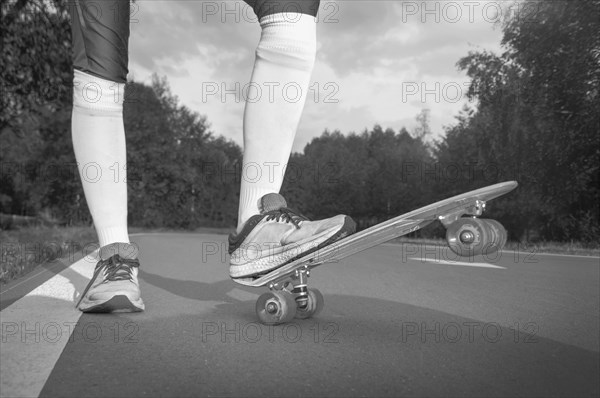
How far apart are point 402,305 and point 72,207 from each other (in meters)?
44.2

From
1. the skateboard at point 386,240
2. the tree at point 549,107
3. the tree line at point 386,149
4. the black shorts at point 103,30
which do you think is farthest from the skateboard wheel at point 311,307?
the tree at point 549,107

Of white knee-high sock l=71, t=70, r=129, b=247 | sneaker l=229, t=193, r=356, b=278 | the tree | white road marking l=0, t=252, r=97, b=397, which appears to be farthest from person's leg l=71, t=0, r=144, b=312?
the tree

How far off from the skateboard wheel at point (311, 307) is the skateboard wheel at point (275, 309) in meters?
0.12

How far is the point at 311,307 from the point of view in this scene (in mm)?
Result: 2240

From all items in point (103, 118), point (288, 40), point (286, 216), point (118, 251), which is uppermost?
point (288, 40)

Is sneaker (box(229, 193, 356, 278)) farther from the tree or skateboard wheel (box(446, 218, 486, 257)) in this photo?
the tree

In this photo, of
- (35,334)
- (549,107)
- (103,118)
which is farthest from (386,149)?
(35,334)

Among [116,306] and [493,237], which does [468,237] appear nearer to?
[493,237]

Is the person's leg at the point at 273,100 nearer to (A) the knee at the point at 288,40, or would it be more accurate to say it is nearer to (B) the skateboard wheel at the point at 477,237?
(A) the knee at the point at 288,40

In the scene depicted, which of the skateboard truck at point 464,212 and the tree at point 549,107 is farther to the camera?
the tree at point 549,107

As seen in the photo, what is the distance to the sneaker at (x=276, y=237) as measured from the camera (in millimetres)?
2010

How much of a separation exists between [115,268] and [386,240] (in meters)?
1.18

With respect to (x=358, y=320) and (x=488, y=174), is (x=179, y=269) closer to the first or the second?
(x=358, y=320)

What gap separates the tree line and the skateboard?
7.75 feet
